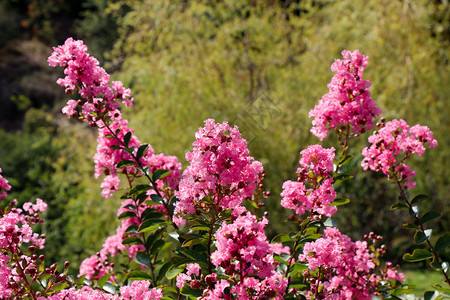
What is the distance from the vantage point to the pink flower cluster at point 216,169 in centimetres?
96

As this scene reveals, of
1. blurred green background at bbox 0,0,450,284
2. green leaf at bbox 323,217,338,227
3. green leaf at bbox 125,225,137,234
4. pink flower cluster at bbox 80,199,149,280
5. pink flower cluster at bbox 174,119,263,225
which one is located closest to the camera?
pink flower cluster at bbox 174,119,263,225

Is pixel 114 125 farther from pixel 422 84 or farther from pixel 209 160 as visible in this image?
pixel 422 84

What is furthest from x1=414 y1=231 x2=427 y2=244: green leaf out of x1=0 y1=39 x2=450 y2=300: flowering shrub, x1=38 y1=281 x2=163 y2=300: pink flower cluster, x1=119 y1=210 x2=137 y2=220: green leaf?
x1=119 y1=210 x2=137 y2=220: green leaf

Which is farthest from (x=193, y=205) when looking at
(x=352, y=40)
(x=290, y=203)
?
(x=352, y=40)

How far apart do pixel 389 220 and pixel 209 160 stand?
3624mm

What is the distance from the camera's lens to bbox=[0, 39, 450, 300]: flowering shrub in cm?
92

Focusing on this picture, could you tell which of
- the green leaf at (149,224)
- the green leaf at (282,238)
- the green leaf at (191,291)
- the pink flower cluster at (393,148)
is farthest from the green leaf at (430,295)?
the green leaf at (149,224)

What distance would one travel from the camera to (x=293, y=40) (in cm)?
481

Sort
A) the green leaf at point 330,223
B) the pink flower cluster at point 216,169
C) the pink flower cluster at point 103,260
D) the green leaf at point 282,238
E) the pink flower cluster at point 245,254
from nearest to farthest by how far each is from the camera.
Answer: the pink flower cluster at point 245,254 → the pink flower cluster at point 216,169 → the green leaf at point 282,238 → the green leaf at point 330,223 → the pink flower cluster at point 103,260

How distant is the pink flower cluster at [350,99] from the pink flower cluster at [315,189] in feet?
0.55

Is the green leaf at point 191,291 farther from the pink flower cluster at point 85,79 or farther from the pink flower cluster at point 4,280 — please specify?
the pink flower cluster at point 85,79

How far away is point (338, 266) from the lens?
1169mm

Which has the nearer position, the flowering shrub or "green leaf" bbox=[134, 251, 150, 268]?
the flowering shrub

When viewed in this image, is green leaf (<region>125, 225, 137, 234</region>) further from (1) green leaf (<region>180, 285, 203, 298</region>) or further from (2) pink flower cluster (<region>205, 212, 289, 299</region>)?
(2) pink flower cluster (<region>205, 212, 289, 299</region>)
